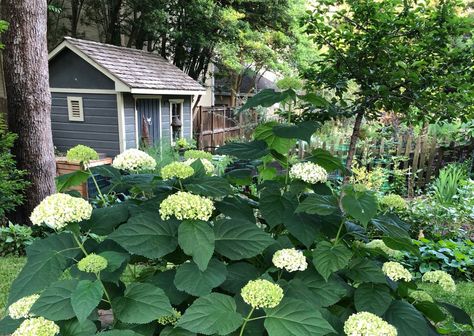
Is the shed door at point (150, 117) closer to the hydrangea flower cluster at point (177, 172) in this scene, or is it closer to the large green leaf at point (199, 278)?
the hydrangea flower cluster at point (177, 172)

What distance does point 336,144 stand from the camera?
870cm

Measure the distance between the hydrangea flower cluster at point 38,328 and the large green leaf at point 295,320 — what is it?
485 millimetres

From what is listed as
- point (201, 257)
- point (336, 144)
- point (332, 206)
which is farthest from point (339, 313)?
point (336, 144)

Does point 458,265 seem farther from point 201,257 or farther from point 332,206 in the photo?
point 201,257

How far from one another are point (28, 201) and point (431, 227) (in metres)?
5.11

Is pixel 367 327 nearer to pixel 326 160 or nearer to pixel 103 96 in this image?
pixel 326 160

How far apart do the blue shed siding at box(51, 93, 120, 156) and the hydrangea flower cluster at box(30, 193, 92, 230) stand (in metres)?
7.94

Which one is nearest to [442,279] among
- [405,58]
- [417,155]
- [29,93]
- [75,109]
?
[405,58]

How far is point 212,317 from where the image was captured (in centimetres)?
88

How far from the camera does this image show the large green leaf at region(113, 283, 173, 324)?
0.90 metres

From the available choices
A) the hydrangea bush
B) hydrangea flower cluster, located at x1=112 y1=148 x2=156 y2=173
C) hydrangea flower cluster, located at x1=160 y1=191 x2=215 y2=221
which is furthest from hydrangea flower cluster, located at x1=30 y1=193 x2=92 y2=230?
hydrangea flower cluster, located at x1=112 y1=148 x2=156 y2=173

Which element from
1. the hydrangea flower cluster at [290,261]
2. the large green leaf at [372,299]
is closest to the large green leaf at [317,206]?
the hydrangea flower cluster at [290,261]

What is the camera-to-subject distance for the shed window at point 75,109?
894 cm

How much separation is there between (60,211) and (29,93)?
4389 mm
